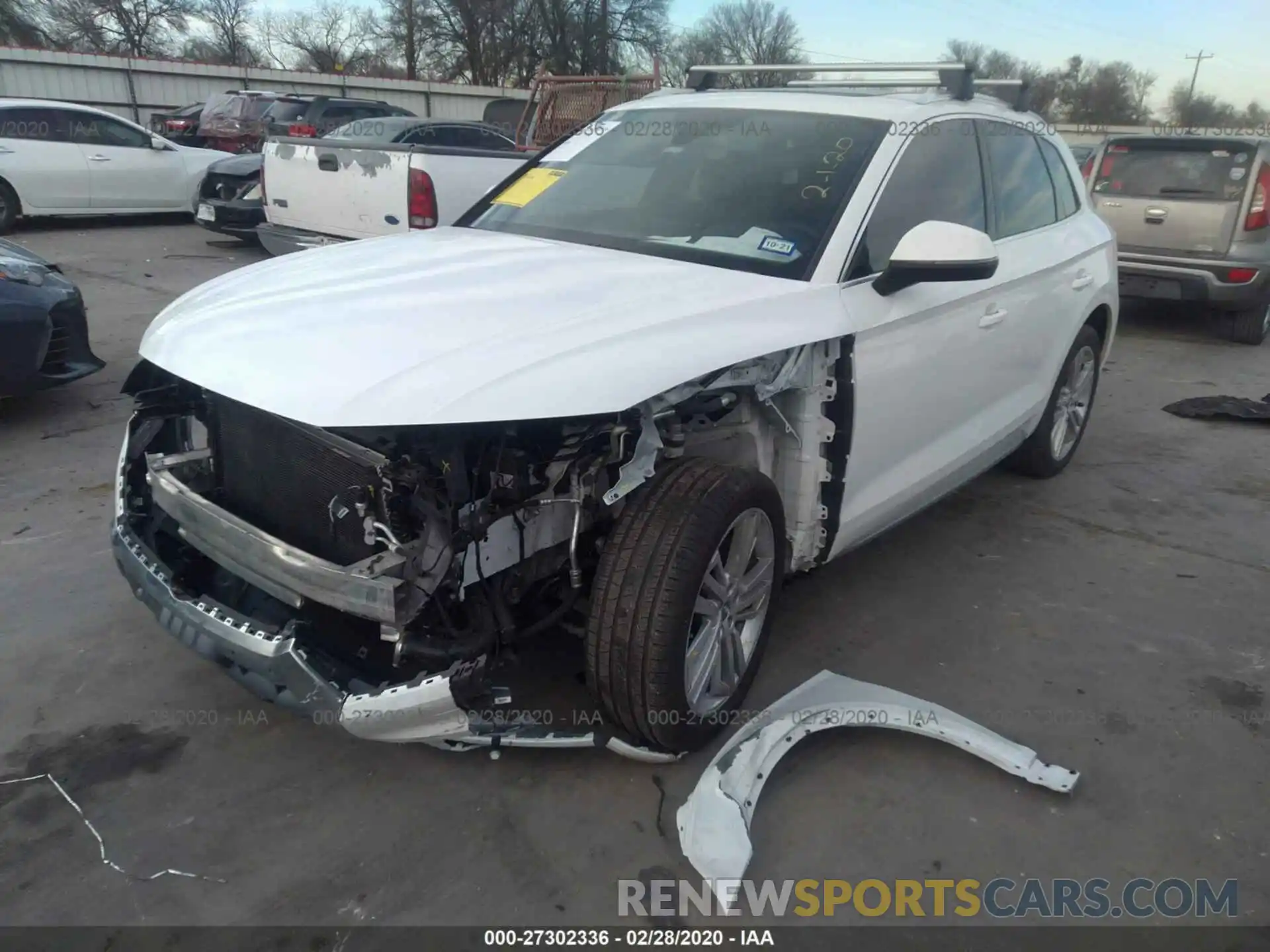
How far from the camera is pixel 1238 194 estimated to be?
839 centimetres

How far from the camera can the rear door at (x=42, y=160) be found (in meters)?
11.2

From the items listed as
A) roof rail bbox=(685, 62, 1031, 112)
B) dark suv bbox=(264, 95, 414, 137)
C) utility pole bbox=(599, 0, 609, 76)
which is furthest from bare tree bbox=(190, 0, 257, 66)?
roof rail bbox=(685, 62, 1031, 112)

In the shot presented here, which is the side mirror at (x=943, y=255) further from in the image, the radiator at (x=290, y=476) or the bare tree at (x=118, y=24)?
the bare tree at (x=118, y=24)

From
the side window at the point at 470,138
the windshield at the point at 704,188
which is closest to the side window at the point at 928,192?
the windshield at the point at 704,188

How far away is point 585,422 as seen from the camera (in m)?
2.47

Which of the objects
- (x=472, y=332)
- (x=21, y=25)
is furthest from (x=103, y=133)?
(x=21, y=25)

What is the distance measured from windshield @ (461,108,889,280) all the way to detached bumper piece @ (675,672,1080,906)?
1.28m

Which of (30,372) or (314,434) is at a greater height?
(314,434)

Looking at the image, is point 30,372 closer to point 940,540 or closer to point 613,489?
point 613,489

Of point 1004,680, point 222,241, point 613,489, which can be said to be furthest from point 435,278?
point 222,241

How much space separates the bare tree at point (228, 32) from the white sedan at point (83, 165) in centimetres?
3973

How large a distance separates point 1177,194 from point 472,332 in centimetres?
841

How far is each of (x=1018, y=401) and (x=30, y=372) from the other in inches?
190

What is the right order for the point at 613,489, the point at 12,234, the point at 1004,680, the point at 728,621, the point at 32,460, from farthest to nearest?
1. the point at 12,234
2. the point at 32,460
3. the point at 1004,680
4. the point at 728,621
5. the point at 613,489
